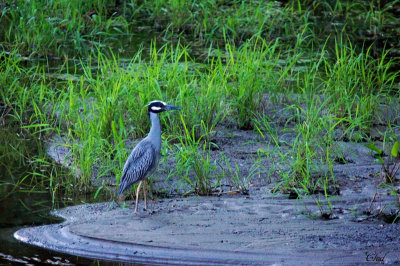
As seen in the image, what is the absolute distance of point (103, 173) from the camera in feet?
19.4

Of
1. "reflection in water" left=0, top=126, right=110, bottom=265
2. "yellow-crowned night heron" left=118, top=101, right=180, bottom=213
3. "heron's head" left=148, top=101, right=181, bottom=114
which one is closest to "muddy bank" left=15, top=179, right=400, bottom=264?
"reflection in water" left=0, top=126, right=110, bottom=265

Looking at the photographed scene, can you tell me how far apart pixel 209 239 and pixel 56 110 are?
10.5 ft

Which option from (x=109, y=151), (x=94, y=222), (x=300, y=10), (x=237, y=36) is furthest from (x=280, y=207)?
(x=300, y=10)

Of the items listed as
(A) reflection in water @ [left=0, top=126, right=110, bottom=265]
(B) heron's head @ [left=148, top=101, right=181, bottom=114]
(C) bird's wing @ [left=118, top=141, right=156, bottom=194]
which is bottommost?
(A) reflection in water @ [left=0, top=126, right=110, bottom=265]

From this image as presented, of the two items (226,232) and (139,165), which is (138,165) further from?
(226,232)

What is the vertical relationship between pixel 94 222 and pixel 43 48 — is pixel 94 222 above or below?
below

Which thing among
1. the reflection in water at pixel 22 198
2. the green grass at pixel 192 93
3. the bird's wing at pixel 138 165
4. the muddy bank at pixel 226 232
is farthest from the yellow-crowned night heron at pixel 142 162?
the reflection in water at pixel 22 198

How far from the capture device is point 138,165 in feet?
17.7

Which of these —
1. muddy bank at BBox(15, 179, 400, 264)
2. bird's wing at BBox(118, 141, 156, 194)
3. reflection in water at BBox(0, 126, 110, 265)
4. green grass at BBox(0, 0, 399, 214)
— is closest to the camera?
muddy bank at BBox(15, 179, 400, 264)

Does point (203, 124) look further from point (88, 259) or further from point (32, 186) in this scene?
point (88, 259)

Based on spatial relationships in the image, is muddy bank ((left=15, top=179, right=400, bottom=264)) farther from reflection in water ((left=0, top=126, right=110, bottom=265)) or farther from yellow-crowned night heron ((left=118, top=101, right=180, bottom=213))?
yellow-crowned night heron ((left=118, top=101, right=180, bottom=213))

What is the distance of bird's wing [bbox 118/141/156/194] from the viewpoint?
5395 mm

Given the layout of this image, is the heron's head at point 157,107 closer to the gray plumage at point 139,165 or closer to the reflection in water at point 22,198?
the gray plumage at point 139,165

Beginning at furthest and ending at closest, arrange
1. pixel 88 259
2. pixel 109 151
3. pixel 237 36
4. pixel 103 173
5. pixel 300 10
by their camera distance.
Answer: pixel 300 10
pixel 237 36
pixel 109 151
pixel 103 173
pixel 88 259
